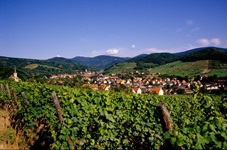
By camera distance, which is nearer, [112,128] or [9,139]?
[112,128]

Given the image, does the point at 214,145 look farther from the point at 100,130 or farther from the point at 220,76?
the point at 220,76

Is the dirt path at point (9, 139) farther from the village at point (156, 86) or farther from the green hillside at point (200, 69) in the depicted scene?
the green hillside at point (200, 69)

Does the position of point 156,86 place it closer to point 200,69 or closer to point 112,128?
point 200,69

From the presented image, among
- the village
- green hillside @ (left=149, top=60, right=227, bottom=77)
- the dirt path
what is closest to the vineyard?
the dirt path

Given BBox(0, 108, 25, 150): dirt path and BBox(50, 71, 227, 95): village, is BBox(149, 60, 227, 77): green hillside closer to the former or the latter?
BBox(50, 71, 227, 95): village

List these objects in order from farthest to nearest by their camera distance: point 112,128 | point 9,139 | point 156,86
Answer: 1. point 156,86
2. point 9,139
3. point 112,128

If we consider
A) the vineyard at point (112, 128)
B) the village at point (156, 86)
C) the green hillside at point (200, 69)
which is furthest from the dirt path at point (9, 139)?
the green hillside at point (200, 69)

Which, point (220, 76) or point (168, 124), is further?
point (220, 76)

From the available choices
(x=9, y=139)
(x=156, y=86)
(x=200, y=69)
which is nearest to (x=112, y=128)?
(x=9, y=139)

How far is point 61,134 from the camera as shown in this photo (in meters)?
4.60

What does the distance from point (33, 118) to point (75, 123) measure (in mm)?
4027

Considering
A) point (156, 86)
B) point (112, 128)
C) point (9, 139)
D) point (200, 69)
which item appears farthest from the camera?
point (200, 69)

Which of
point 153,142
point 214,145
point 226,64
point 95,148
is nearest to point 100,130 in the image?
point 95,148

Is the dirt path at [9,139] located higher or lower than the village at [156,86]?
higher
